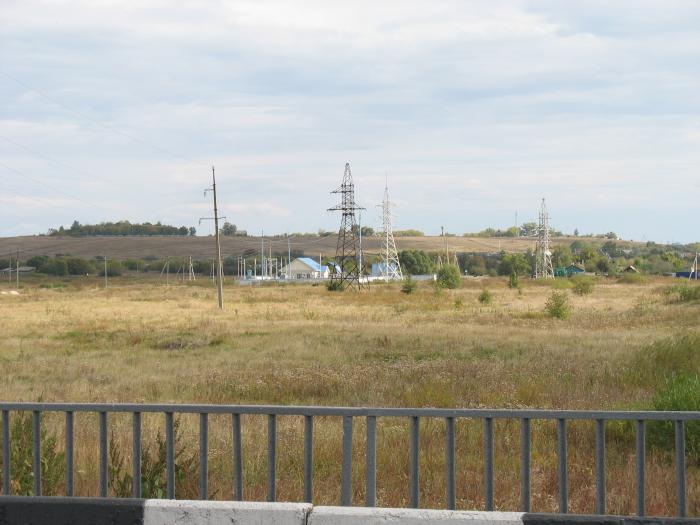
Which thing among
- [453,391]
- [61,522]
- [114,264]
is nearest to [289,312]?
[453,391]

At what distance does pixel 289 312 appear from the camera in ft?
139

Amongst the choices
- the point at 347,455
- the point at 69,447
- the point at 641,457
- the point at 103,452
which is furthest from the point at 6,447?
the point at 641,457

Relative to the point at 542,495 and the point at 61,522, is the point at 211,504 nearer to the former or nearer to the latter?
the point at 61,522

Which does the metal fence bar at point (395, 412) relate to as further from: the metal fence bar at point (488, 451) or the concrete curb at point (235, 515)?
the concrete curb at point (235, 515)

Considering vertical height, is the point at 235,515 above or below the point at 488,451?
below

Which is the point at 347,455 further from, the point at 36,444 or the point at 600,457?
the point at 36,444

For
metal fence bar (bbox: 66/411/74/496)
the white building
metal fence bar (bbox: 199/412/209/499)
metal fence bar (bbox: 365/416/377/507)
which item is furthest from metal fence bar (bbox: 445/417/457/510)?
the white building

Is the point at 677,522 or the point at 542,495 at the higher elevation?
the point at 677,522

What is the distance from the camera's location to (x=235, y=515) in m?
5.33

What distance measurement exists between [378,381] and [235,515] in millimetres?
11061

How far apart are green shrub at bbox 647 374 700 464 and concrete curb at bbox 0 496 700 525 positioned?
470 cm

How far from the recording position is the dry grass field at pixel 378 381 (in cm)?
877

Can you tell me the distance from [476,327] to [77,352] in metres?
13.0

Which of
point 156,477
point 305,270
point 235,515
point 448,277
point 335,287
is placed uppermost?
point 305,270
